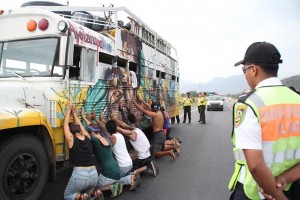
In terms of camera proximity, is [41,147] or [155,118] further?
[155,118]

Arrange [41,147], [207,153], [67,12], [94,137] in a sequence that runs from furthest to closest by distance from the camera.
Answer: [207,153] → [67,12] → [94,137] → [41,147]

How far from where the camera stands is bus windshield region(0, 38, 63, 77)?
443 cm

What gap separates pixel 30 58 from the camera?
4539mm

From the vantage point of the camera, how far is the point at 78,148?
4.28 meters

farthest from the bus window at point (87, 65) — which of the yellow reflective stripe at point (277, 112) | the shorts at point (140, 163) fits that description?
the yellow reflective stripe at point (277, 112)

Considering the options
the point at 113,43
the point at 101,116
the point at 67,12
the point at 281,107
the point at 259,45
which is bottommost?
the point at 101,116

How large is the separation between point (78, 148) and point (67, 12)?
4025 mm

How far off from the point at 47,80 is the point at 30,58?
1.69 feet

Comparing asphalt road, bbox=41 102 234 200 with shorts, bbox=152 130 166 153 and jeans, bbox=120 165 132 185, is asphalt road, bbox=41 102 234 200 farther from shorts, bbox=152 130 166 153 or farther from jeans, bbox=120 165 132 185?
shorts, bbox=152 130 166 153

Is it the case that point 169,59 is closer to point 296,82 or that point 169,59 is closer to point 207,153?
point 207,153

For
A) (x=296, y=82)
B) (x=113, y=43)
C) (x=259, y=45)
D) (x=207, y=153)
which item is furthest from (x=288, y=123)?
(x=296, y=82)

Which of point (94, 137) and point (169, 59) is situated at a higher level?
point (169, 59)

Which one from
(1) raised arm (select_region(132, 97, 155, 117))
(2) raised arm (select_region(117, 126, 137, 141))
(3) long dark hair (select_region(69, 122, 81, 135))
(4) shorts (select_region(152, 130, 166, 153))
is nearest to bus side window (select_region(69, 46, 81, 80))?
(3) long dark hair (select_region(69, 122, 81, 135))

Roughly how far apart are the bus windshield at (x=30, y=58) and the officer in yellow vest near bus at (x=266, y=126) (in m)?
3.36
